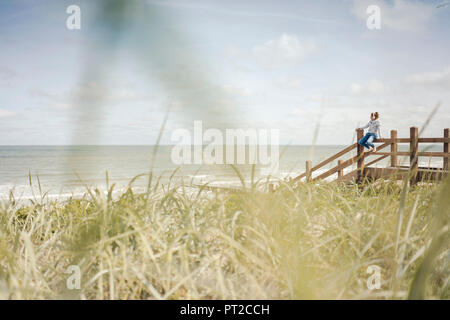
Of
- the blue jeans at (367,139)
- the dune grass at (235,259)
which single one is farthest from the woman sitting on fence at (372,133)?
the dune grass at (235,259)

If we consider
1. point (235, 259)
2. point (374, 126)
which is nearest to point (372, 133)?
point (374, 126)

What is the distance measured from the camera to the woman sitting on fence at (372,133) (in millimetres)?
8570

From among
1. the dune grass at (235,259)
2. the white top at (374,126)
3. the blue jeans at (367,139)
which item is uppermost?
the white top at (374,126)

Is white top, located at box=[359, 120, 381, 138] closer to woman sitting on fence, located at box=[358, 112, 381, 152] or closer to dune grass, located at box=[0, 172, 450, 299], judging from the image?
woman sitting on fence, located at box=[358, 112, 381, 152]

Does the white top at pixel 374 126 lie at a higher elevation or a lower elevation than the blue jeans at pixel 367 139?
higher

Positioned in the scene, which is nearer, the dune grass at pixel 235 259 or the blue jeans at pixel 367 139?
the dune grass at pixel 235 259

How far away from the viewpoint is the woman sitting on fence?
337 inches

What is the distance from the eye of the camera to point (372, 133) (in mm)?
8641

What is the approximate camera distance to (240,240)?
4.90 ft

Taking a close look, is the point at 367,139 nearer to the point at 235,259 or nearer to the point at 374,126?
the point at 374,126

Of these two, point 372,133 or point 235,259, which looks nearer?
point 235,259

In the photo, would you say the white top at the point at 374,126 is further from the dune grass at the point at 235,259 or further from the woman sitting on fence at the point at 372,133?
the dune grass at the point at 235,259

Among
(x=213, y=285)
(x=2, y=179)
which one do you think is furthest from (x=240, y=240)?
(x=2, y=179)

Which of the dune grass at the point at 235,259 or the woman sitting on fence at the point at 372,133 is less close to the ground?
the woman sitting on fence at the point at 372,133
